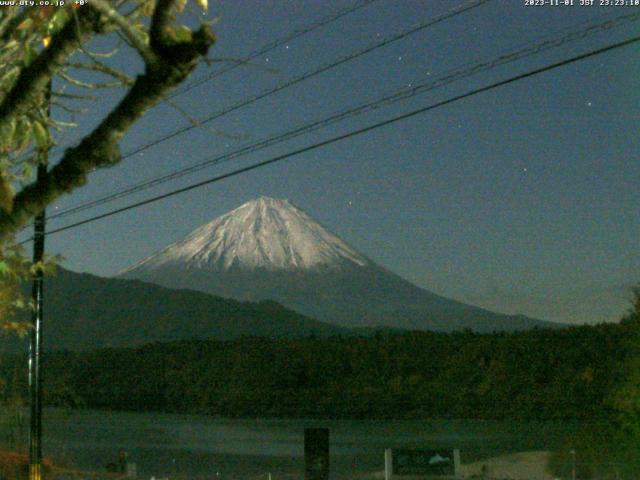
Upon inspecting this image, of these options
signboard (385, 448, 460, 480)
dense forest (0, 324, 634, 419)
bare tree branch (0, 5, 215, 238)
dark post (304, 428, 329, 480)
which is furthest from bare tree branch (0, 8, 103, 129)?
dense forest (0, 324, 634, 419)

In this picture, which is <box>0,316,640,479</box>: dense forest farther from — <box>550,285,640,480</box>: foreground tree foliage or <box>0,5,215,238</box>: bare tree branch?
<box>0,5,215,238</box>: bare tree branch

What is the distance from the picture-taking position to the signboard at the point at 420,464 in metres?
21.6

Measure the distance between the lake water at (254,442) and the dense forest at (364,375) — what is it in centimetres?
266

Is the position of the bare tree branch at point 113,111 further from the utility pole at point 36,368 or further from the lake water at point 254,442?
the lake water at point 254,442

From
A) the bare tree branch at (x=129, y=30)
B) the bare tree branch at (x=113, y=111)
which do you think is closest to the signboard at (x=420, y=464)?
the bare tree branch at (x=113, y=111)

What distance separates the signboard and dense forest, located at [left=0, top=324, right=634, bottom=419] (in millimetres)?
28583

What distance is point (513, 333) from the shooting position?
6656cm

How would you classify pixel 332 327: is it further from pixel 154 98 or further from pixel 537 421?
pixel 154 98

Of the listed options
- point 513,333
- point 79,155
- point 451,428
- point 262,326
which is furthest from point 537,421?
point 262,326

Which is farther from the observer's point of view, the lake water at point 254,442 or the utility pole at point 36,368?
the lake water at point 254,442

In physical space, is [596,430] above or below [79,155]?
below

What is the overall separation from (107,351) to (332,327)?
9084 cm

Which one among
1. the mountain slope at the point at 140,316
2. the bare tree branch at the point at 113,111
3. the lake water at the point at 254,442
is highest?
the mountain slope at the point at 140,316

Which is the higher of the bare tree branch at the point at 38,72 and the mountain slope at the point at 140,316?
the mountain slope at the point at 140,316
